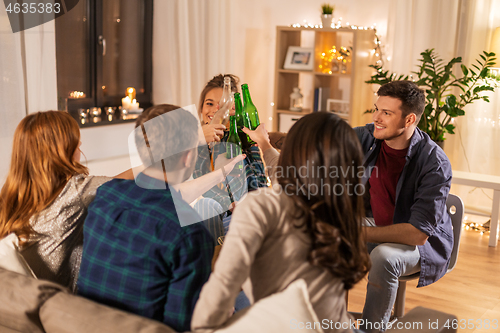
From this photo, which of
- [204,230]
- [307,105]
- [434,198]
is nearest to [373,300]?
[434,198]

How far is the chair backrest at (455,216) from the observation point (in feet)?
6.82

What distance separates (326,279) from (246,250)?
0.25 metres

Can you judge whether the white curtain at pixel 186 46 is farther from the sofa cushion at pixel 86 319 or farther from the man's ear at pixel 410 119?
the sofa cushion at pixel 86 319

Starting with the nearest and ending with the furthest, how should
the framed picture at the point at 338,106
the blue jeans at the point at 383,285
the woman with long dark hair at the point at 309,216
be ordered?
the woman with long dark hair at the point at 309,216, the blue jeans at the point at 383,285, the framed picture at the point at 338,106

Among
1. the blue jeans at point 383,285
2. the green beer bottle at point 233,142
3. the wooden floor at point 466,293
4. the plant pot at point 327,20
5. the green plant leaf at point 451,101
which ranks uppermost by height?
the plant pot at point 327,20

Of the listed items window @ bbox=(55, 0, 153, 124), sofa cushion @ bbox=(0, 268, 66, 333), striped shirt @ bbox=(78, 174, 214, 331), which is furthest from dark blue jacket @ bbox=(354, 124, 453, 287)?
window @ bbox=(55, 0, 153, 124)

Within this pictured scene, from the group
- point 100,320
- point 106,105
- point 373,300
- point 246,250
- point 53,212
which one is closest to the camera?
point 246,250

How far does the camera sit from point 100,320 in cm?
112

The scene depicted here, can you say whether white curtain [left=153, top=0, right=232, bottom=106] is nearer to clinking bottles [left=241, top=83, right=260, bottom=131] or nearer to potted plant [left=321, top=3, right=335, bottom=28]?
potted plant [left=321, top=3, right=335, bottom=28]

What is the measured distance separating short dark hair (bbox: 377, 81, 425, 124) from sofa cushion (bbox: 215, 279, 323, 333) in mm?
1295

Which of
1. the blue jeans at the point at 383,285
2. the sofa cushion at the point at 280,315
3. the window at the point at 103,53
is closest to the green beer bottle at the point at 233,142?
the sofa cushion at the point at 280,315

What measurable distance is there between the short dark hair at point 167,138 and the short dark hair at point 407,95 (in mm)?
1187

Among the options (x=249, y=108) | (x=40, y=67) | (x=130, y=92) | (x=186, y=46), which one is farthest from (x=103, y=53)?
(x=249, y=108)

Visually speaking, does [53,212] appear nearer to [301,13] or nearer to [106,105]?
[106,105]
